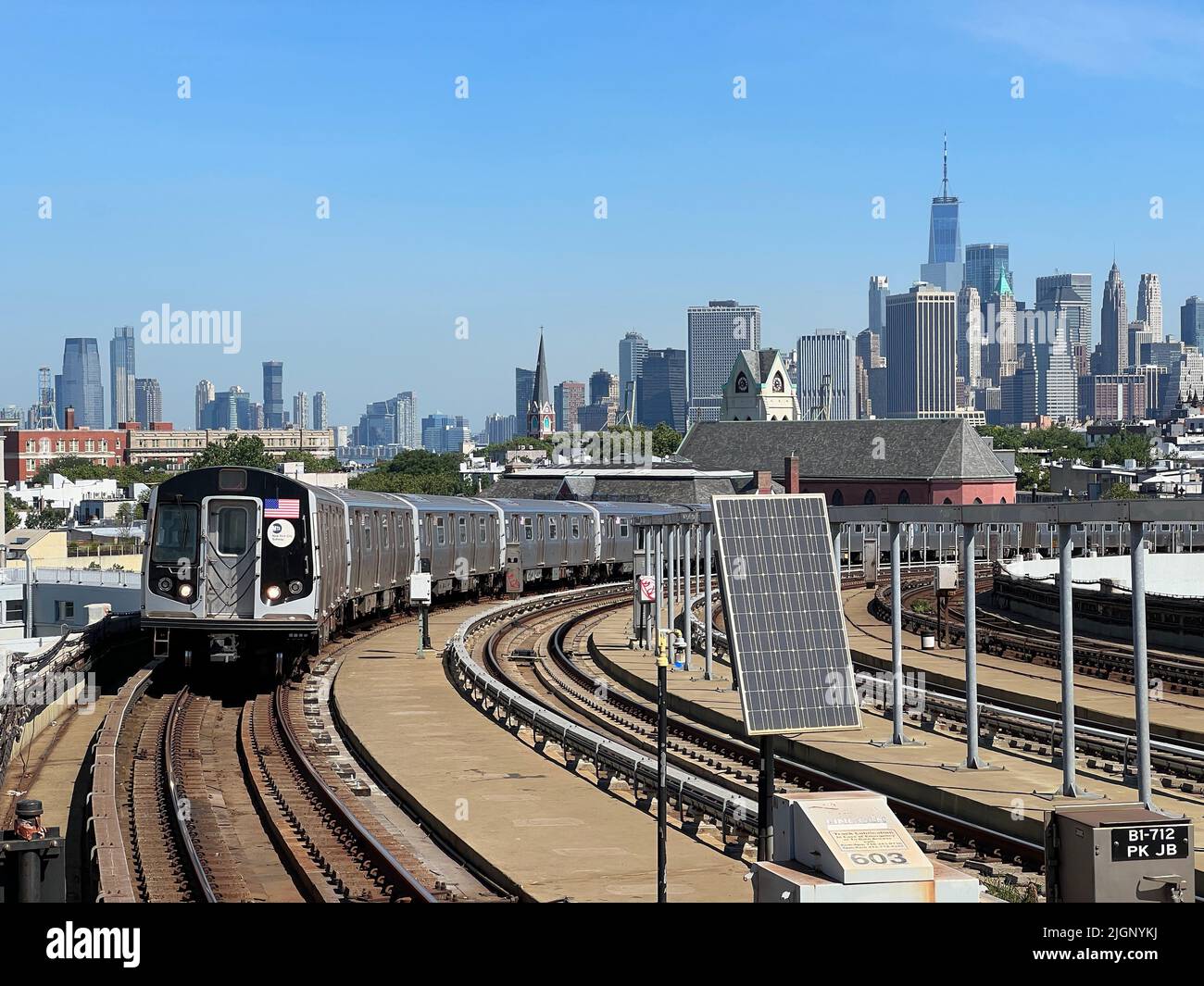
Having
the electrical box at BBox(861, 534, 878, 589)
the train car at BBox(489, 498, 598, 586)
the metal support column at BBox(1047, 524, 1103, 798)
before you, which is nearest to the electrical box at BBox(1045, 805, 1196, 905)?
the metal support column at BBox(1047, 524, 1103, 798)

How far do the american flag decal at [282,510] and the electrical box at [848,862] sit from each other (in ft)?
60.1

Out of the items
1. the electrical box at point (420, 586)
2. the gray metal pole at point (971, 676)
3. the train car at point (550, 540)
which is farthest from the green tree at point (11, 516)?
the gray metal pole at point (971, 676)

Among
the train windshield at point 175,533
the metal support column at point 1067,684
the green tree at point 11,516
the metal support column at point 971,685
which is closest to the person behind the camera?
the metal support column at point 1067,684

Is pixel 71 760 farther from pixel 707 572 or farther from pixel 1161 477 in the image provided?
pixel 1161 477

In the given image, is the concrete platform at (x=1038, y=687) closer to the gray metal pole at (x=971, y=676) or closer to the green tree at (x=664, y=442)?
the gray metal pole at (x=971, y=676)

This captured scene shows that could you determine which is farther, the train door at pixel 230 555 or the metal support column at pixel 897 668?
the train door at pixel 230 555

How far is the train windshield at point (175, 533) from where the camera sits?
26688 mm

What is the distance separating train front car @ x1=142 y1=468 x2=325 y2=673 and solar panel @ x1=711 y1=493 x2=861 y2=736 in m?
13.9

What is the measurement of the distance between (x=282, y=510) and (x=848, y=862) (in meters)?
19.2

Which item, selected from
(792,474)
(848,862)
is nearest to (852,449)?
(792,474)

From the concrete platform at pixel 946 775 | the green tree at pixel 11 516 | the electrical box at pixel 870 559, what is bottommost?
the green tree at pixel 11 516
